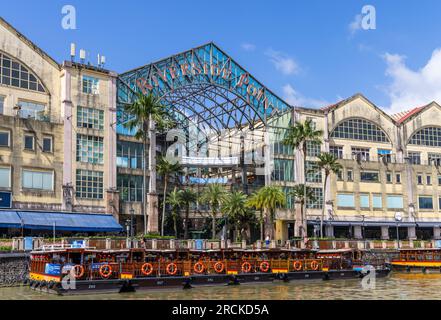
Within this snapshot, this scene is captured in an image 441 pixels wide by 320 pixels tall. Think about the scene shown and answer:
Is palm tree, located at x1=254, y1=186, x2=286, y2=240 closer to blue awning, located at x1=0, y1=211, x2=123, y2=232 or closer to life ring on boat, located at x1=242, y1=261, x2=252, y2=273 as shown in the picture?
blue awning, located at x1=0, y1=211, x2=123, y2=232

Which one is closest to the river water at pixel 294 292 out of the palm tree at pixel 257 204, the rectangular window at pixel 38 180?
the rectangular window at pixel 38 180

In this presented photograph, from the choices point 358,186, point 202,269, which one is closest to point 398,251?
point 358,186

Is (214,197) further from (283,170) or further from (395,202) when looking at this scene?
(395,202)

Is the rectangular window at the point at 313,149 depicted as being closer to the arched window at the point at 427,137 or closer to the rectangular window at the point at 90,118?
the arched window at the point at 427,137

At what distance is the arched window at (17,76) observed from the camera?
68438 mm

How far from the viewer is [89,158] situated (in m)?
71.9

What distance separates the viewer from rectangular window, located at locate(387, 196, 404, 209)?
3752 inches

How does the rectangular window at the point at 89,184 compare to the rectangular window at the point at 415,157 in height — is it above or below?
below

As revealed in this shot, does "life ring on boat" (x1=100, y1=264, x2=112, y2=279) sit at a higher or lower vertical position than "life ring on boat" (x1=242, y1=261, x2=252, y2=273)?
higher

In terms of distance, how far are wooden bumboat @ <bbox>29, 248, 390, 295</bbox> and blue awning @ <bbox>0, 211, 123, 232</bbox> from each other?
14522mm

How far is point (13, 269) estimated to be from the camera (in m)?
51.0

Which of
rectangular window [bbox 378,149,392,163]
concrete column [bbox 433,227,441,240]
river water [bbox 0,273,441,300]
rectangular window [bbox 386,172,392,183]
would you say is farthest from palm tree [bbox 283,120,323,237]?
river water [bbox 0,273,441,300]

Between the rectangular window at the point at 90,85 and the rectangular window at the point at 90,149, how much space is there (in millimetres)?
5675

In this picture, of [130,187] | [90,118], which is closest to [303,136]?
[130,187]
